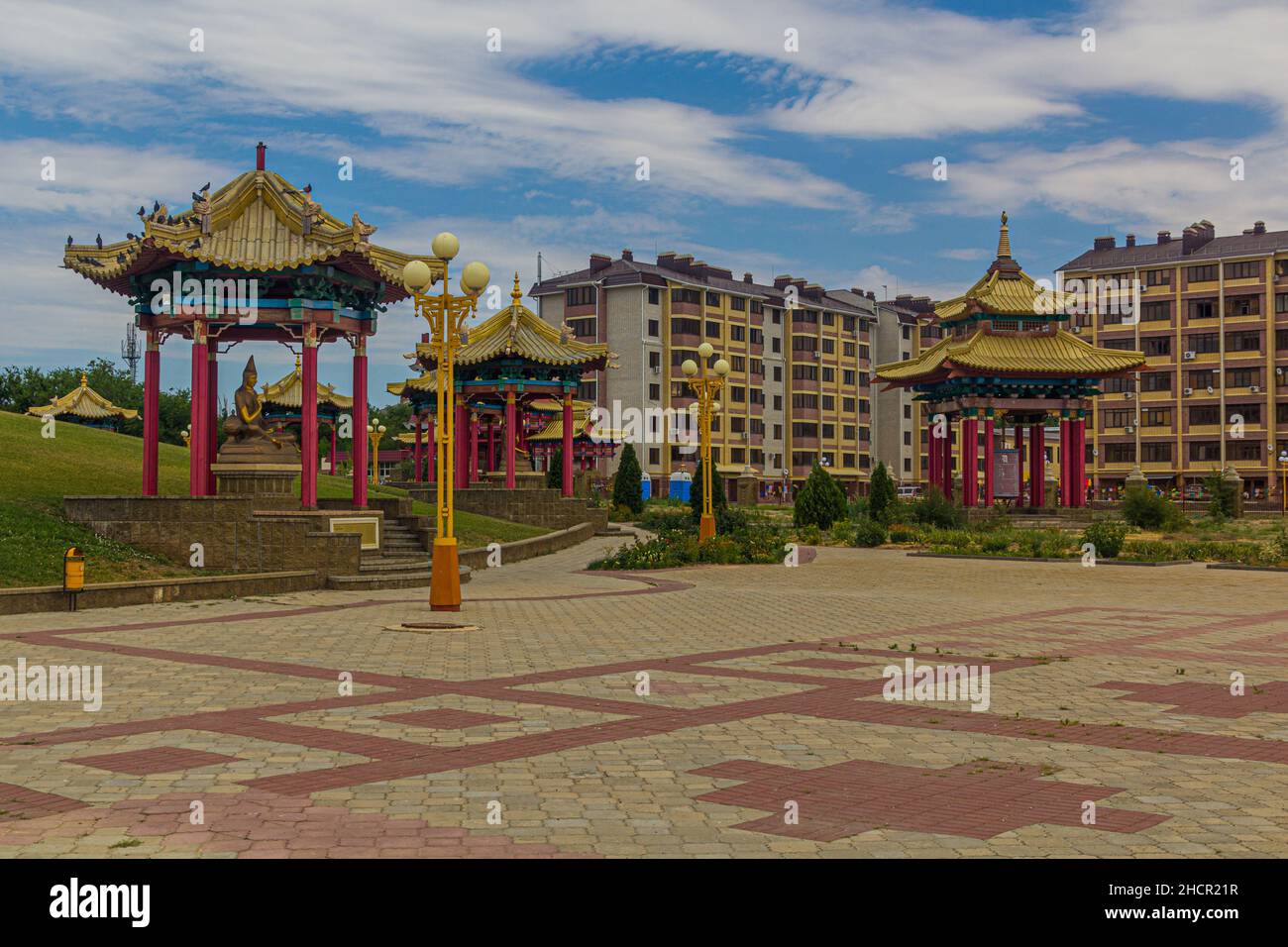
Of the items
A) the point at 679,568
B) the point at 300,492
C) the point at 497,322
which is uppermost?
the point at 497,322

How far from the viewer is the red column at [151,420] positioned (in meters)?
26.2

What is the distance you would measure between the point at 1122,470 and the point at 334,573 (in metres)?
80.8

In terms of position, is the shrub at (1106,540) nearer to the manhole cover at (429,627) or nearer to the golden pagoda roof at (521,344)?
the golden pagoda roof at (521,344)

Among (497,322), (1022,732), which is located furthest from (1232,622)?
(497,322)

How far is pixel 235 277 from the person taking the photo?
25.8m

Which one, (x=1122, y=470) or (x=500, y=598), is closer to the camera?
(x=500, y=598)

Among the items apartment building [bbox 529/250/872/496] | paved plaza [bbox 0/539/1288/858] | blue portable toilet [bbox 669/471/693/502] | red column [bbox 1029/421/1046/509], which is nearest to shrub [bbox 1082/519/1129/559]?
paved plaza [bbox 0/539/1288/858]

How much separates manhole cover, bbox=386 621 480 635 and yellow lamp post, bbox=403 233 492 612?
99cm

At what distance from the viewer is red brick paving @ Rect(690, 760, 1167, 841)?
651 centimetres

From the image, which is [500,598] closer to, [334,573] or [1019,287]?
[334,573]

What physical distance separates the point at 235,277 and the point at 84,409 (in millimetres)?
46517

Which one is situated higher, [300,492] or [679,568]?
[300,492]

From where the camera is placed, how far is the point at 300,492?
27.0m

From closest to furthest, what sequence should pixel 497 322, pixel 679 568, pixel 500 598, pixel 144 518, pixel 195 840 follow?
pixel 195 840
pixel 500 598
pixel 144 518
pixel 679 568
pixel 497 322
